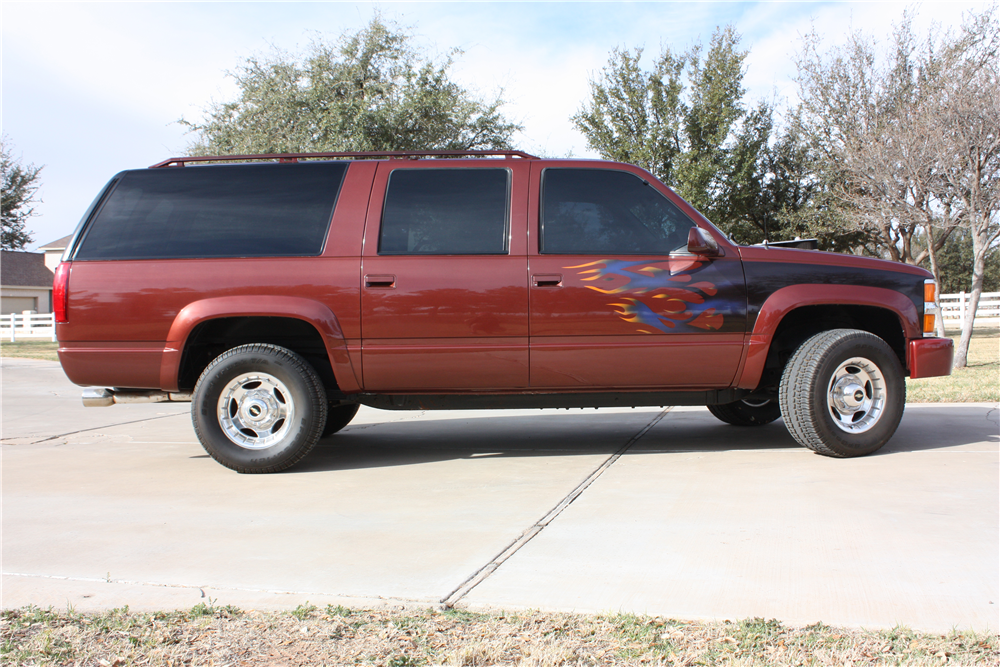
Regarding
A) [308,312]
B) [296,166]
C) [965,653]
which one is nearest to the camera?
[965,653]

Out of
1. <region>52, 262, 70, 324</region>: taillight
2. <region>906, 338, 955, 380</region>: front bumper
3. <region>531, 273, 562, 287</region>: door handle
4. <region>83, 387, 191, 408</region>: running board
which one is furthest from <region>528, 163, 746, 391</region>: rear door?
<region>52, 262, 70, 324</region>: taillight

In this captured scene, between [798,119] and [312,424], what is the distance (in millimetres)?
20213

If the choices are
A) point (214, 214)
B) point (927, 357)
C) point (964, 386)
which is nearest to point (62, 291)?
point (214, 214)

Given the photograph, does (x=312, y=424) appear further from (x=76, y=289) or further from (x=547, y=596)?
(x=547, y=596)

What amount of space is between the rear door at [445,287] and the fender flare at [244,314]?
237 mm

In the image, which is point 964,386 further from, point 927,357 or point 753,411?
point 927,357

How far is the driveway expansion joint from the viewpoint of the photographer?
9.30ft

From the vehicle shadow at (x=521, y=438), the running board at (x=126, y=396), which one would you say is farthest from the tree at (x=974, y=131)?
the running board at (x=126, y=396)

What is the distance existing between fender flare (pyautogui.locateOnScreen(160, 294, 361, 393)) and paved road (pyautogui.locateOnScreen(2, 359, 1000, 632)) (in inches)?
31.7

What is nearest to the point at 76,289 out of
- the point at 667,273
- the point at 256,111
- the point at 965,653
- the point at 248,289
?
the point at 248,289

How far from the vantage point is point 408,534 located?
11.8ft

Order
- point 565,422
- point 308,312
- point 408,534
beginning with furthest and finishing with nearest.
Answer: point 565,422 → point 308,312 → point 408,534

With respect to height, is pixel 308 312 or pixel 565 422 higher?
pixel 308 312

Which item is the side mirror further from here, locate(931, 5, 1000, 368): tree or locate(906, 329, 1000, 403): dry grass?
locate(931, 5, 1000, 368): tree
